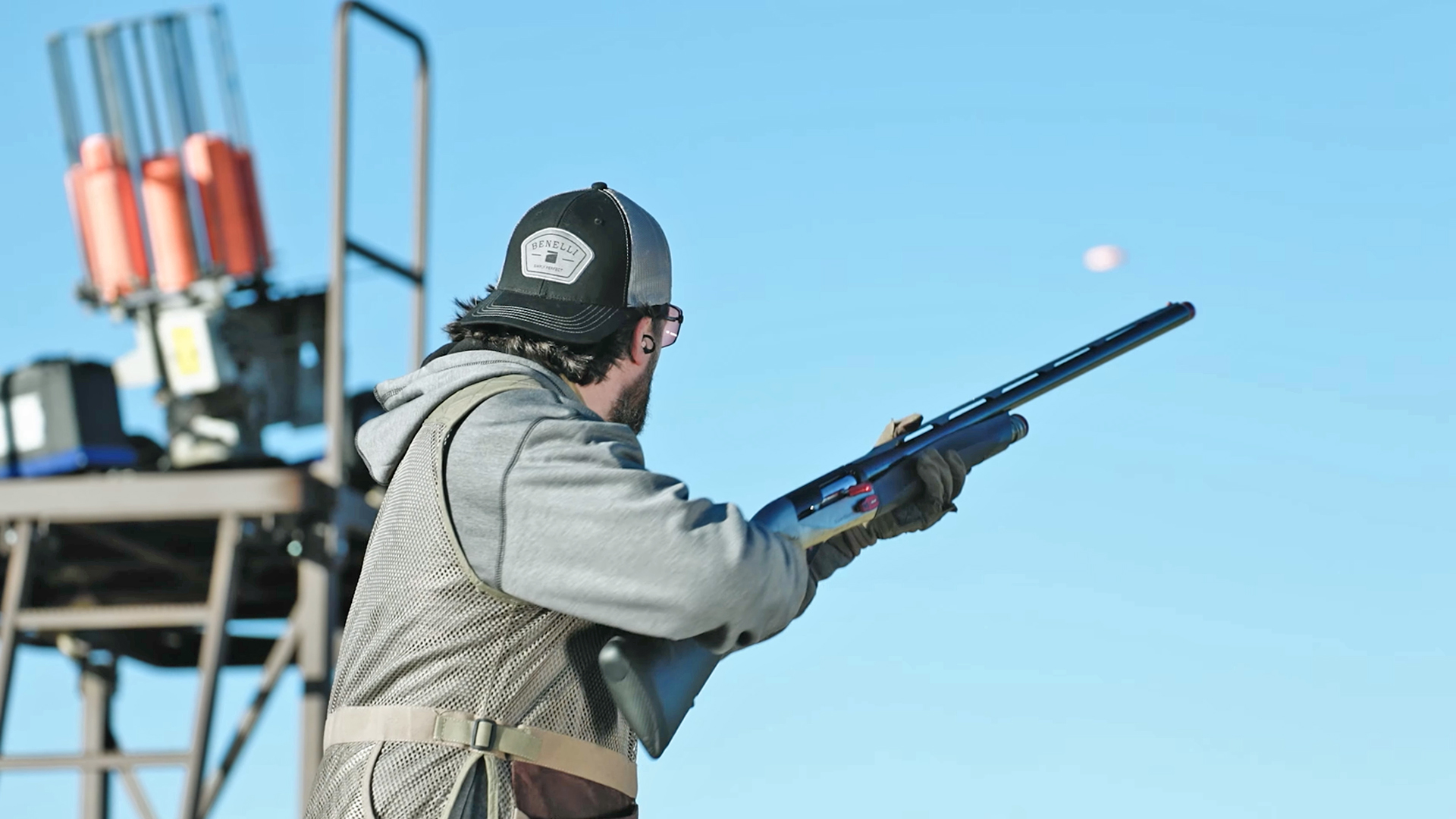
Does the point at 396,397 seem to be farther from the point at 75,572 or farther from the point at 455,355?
the point at 75,572

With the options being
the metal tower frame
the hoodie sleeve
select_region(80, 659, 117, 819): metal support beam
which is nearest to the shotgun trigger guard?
the hoodie sleeve

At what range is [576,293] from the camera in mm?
3938

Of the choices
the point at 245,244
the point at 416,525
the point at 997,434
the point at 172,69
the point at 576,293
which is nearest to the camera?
the point at 416,525

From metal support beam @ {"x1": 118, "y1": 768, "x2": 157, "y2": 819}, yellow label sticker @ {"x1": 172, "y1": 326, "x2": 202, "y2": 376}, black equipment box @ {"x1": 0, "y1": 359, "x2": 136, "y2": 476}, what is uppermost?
yellow label sticker @ {"x1": 172, "y1": 326, "x2": 202, "y2": 376}

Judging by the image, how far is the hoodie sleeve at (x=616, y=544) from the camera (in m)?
3.39

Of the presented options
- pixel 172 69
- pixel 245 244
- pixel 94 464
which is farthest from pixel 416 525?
pixel 172 69

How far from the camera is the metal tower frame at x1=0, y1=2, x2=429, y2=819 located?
1555 cm

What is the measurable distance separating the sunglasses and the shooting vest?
52cm

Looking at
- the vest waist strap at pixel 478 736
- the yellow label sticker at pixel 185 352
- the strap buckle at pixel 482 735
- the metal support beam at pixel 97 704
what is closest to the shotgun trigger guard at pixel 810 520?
Answer: the vest waist strap at pixel 478 736

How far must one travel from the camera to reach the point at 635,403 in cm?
409

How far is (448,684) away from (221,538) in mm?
12623

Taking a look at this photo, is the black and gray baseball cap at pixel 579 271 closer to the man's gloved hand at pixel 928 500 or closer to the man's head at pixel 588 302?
the man's head at pixel 588 302

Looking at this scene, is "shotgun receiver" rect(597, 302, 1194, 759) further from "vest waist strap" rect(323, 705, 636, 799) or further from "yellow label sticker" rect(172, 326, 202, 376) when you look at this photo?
"yellow label sticker" rect(172, 326, 202, 376)

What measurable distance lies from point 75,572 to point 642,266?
52.1 feet
